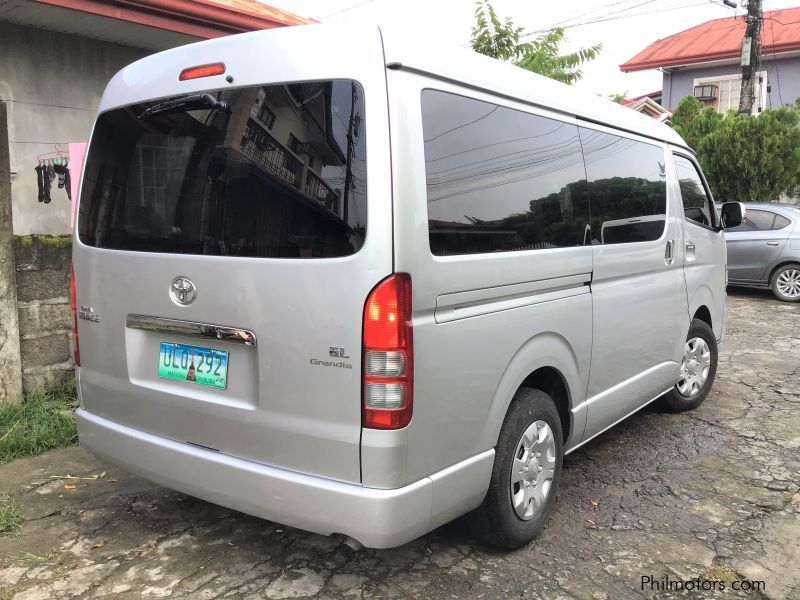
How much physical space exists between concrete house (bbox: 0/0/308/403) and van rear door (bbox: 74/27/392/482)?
6.01 feet

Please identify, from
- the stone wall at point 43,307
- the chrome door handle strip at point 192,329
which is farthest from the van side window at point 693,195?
the stone wall at point 43,307

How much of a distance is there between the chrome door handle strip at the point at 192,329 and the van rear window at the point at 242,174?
0.28 meters

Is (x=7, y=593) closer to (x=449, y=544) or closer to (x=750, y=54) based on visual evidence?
(x=449, y=544)

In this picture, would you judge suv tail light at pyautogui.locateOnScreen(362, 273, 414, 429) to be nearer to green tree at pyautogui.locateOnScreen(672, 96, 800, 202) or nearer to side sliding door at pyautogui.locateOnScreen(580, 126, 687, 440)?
side sliding door at pyautogui.locateOnScreen(580, 126, 687, 440)

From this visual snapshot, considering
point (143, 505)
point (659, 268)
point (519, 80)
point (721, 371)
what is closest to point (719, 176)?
point (721, 371)

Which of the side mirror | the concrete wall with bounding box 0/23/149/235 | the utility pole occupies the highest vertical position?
the utility pole

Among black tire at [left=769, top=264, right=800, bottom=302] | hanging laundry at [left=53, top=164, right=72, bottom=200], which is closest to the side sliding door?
hanging laundry at [left=53, top=164, right=72, bottom=200]

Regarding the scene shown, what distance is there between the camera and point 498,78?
282cm

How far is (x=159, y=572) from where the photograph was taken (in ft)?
9.26

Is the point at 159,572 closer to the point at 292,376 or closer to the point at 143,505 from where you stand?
the point at 143,505

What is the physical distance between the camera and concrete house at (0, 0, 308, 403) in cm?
439

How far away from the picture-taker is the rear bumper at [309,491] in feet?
7.55

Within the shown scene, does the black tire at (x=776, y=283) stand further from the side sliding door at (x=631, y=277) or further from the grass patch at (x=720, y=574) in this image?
the grass patch at (x=720, y=574)

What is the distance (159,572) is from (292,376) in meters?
1.15
